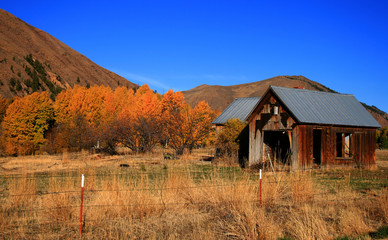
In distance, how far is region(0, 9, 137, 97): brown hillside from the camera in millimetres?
101250

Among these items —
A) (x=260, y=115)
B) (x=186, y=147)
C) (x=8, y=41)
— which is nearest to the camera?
(x=260, y=115)

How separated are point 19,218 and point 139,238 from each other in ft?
10.6

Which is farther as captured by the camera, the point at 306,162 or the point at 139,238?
the point at 306,162

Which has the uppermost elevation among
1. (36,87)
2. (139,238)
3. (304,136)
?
(36,87)

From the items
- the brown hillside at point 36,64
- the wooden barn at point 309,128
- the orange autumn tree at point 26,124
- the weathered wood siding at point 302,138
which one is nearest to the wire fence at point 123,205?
the weathered wood siding at point 302,138

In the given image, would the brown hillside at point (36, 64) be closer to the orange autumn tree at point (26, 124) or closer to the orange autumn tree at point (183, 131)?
the orange autumn tree at point (26, 124)

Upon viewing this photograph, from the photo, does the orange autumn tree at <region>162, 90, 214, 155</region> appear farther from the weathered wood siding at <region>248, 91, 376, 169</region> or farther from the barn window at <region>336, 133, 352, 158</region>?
the barn window at <region>336, 133, 352, 158</region>

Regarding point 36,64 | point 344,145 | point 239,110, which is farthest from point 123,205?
point 36,64

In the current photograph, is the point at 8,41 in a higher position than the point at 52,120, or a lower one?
higher

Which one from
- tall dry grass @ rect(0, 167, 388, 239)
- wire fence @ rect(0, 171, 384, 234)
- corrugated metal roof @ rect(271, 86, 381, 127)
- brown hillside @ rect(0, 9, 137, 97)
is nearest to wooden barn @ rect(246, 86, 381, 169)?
corrugated metal roof @ rect(271, 86, 381, 127)

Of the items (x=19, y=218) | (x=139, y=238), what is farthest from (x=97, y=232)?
(x=19, y=218)

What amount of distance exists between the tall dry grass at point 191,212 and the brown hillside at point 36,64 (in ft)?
290

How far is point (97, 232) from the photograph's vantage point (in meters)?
7.65

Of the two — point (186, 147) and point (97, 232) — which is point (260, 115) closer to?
point (186, 147)
